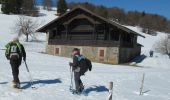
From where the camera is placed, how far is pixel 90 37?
42750 millimetres

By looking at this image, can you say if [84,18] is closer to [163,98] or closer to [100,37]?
[100,37]

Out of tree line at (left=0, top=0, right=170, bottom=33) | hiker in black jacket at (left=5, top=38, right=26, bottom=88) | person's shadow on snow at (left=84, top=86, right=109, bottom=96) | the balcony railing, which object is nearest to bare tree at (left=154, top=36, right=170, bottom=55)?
the balcony railing

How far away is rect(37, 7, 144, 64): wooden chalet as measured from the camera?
1593 inches

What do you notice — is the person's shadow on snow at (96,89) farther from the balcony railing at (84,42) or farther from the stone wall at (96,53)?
the balcony railing at (84,42)

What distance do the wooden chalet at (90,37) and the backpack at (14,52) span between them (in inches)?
1020

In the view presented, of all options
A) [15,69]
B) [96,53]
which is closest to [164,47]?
[96,53]

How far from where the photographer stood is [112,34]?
41.9 meters

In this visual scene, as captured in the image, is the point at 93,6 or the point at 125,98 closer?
the point at 125,98

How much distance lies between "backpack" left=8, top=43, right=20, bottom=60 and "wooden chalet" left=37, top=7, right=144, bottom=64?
2591cm

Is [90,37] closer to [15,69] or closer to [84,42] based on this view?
[84,42]

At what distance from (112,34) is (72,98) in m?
29.3

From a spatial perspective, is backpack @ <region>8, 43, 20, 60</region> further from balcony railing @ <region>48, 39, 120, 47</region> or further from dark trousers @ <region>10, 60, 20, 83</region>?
balcony railing @ <region>48, 39, 120, 47</region>

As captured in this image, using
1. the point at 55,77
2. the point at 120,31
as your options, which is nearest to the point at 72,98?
the point at 55,77

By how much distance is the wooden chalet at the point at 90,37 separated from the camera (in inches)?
1593
